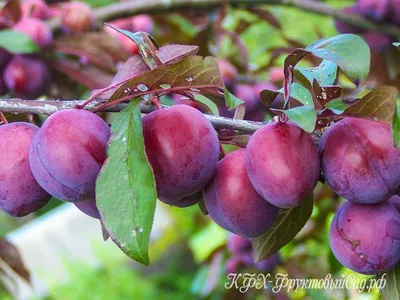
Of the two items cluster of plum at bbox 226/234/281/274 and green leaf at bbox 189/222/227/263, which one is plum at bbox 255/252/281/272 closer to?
cluster of plum at bbox 226/234/281/274

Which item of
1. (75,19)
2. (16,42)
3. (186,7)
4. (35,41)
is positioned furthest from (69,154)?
(186,7)

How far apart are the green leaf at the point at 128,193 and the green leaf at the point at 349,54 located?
0.17 metres

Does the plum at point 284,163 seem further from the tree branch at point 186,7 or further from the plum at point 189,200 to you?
the tree branch at point 186,7

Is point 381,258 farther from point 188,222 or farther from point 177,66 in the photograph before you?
point 188,222

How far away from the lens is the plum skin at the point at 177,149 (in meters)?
0.47

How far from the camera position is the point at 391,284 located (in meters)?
0.53

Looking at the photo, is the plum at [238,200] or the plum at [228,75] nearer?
the plum at [238,200]

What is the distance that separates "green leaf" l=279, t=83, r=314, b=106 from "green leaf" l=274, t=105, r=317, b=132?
8cm

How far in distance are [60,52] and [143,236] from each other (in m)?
0.84

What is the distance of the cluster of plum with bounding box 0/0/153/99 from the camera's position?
1.04 m

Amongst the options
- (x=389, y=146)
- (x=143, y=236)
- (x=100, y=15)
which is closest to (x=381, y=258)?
(x=389, y=146)

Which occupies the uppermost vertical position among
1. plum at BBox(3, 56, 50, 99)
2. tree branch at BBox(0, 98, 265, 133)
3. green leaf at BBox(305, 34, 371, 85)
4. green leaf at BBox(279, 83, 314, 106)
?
green leaf at BBox(305, 34, 371, 85)

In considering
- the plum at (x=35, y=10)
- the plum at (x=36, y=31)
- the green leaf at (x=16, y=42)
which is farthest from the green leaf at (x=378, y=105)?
the plum at (x=35, y=10)

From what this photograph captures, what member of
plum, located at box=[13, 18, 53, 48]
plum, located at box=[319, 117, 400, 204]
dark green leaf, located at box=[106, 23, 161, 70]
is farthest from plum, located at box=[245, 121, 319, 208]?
plum, located at box=[13, 18, 53, 48]
